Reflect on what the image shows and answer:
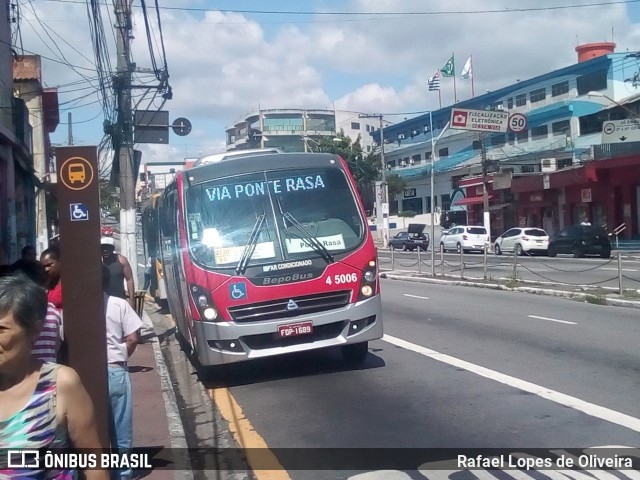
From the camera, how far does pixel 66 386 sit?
313 centimetres

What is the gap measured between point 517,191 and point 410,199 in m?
21.2

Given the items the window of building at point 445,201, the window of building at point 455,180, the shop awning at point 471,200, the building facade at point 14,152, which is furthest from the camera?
the window of building at point 445,201

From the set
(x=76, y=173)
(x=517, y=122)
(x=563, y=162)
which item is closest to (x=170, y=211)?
(x=76, y=173)

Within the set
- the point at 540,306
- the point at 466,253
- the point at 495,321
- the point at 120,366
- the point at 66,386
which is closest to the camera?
the point at 66,386

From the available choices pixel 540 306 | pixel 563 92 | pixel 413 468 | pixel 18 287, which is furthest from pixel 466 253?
pixel 18 287

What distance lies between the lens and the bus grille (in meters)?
9.40

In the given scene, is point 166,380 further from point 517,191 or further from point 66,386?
point 517,191

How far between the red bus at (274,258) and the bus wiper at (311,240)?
13 mm

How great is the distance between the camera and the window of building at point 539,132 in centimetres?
5538

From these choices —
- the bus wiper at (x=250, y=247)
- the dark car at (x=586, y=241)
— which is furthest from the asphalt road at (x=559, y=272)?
the bus wiper at (x=250, y=247)

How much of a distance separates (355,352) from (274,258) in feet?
6.29

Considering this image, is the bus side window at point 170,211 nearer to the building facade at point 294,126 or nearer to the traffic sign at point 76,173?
the traffic sign at point 76,173

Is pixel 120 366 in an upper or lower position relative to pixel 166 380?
upper

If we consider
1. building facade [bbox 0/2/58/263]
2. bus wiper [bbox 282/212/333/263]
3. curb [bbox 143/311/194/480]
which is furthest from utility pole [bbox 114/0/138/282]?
bus wiper [bbox 282/212/333/263]
